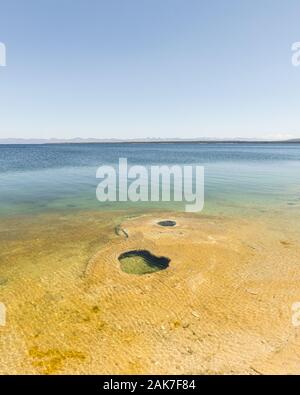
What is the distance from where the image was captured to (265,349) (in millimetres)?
6051

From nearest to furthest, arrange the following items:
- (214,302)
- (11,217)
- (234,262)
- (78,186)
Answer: (214,302), (234,262), (11,217), (78,186)

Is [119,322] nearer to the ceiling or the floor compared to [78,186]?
nearer to the floor
